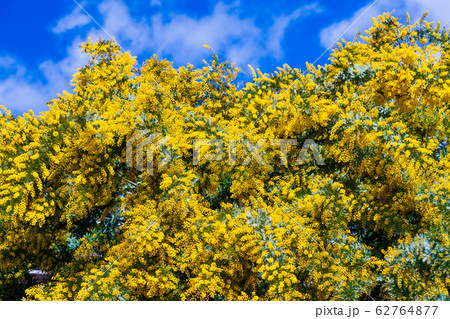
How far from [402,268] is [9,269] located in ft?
21.2

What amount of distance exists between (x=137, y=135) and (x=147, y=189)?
89 cm

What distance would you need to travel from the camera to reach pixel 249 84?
7.65 meters

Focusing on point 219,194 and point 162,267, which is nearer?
point 162,267

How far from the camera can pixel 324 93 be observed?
7.29m

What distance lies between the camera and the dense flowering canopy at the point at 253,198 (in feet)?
18.3

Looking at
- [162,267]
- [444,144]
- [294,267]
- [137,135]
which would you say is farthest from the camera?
[444,144]

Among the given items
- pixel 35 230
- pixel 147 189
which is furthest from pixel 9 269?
pixel 147 189

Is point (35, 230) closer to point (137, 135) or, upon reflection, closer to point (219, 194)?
point (137, 135)

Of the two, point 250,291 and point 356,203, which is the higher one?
point 356,203

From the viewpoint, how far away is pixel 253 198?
6184 millimetres

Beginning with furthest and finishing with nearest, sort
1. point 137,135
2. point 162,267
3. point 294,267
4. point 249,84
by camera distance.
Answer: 1. point 249,84
2. point 137,135
3. point 162,267
4. point 294,267

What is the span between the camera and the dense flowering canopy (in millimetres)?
5590

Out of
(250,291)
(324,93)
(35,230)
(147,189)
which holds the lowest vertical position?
(250,291)

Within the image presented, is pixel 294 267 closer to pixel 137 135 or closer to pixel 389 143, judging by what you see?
pixel 389 143
